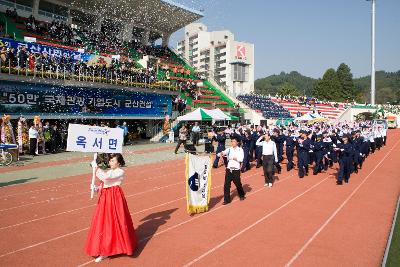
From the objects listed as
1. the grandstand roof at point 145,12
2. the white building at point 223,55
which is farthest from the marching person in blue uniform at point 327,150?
the white building at point 223,55

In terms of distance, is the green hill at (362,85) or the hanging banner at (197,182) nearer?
the hanging banner at (197,182)

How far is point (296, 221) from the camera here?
880 cm

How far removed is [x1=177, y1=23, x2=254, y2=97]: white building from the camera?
4269 inches

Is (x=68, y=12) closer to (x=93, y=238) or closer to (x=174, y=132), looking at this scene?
(x=174, y=132)

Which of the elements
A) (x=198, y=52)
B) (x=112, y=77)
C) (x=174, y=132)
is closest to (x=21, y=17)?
(x=112, y=77)

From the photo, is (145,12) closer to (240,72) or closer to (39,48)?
(39,48)

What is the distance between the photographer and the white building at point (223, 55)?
108 metres

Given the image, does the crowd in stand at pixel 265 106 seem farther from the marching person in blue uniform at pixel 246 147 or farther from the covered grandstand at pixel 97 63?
the marching person in blue uniform at pixel 246 147

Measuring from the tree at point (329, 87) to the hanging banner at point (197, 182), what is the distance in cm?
8499

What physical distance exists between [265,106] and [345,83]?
5438 centimetres

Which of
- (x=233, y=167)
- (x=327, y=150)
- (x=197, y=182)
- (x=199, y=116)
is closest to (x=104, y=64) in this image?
(x=199, y=116)

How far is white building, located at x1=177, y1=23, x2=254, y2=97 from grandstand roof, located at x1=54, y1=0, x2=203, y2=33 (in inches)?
2372

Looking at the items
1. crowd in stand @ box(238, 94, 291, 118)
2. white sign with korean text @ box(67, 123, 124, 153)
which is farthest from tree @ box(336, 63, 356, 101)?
white sign with korean text @ box(67, 123, 124, 153)

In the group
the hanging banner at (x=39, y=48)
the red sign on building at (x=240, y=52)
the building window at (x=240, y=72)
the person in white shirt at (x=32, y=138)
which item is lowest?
the person in white shirt at (x=32, y=138)
